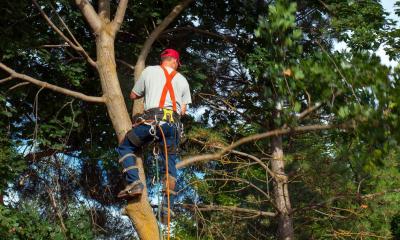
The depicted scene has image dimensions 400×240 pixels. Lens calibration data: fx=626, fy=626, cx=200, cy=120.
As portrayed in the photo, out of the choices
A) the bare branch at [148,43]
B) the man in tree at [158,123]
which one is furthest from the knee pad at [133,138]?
the bare branch at [148,43]

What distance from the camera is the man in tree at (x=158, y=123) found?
495cm

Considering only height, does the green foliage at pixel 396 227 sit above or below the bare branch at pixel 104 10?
above

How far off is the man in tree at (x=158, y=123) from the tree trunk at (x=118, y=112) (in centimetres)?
11

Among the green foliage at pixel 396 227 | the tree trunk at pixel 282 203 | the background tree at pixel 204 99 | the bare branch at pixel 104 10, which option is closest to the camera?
the background tree at pixel 204 99

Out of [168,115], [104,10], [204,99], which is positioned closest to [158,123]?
[168,115]

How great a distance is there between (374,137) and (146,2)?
187 inches

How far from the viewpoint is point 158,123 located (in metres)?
4.93

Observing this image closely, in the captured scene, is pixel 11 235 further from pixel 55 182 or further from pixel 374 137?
pixel 374 137

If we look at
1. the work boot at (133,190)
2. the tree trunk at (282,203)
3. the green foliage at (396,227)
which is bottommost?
the work boot at (133,190)

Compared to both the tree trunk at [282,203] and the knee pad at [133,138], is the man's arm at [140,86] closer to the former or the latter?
the knee pad at [133,138]

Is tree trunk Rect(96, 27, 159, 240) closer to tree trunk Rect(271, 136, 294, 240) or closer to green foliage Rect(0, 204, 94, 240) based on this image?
green foliage Rect(0, 204, 94, 240)

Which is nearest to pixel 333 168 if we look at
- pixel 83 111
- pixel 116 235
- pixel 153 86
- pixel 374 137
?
pixel 116 235

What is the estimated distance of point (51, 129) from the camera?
773 centimetres

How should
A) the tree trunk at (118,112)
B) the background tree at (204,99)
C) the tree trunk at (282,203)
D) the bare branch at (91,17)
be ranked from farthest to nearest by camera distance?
the tree trunk at (282,203), the bare branch at (91,17), the tree trunk at (118,112), the background tree at (204,99)
